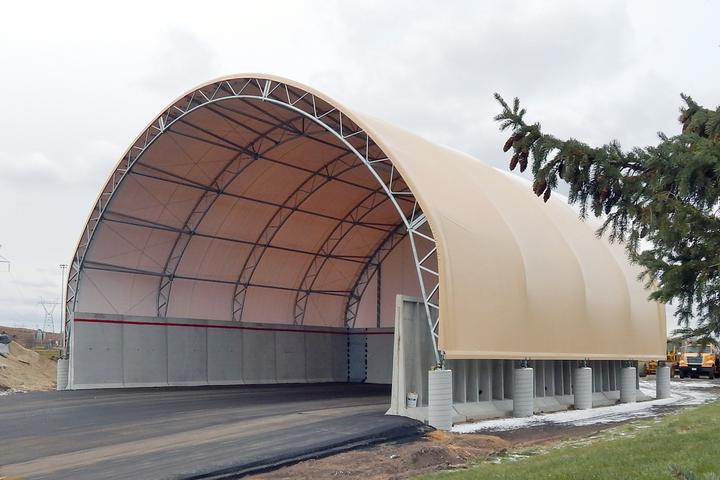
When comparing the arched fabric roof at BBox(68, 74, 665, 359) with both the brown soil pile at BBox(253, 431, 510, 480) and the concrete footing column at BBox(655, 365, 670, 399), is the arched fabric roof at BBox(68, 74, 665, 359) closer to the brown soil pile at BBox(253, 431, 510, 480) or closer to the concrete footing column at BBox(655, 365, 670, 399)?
the concrete footing column at BBox(655, 365, 670, 399)

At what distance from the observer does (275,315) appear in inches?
1545

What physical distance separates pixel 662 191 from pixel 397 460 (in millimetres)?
9534

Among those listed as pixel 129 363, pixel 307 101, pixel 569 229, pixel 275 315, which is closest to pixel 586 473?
pixel 307 101

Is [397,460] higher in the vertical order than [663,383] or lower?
lower

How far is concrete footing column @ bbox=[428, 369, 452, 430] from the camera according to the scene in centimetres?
1977

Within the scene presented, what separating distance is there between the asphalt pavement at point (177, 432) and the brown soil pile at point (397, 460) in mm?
543

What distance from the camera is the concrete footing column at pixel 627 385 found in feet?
103

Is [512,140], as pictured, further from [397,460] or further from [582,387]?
[582,387]

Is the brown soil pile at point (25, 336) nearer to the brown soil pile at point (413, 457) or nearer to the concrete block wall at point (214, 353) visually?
the concrete block wall at point (214, 353)

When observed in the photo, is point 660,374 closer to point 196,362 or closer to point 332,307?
point 332,307

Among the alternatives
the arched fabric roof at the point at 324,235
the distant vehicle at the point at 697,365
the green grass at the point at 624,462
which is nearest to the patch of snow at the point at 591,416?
the arched fabric roof at the point at 324,235

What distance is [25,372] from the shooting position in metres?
40.3

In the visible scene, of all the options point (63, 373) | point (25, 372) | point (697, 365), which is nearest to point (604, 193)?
point (63, 373)

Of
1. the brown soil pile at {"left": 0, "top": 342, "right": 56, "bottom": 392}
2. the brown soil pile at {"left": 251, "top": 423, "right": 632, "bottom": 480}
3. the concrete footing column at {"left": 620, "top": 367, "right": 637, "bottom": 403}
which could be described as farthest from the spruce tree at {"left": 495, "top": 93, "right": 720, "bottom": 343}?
the brown soil pile at {"left": 0, "top": 342, "right": 56, "bottom": 392}
